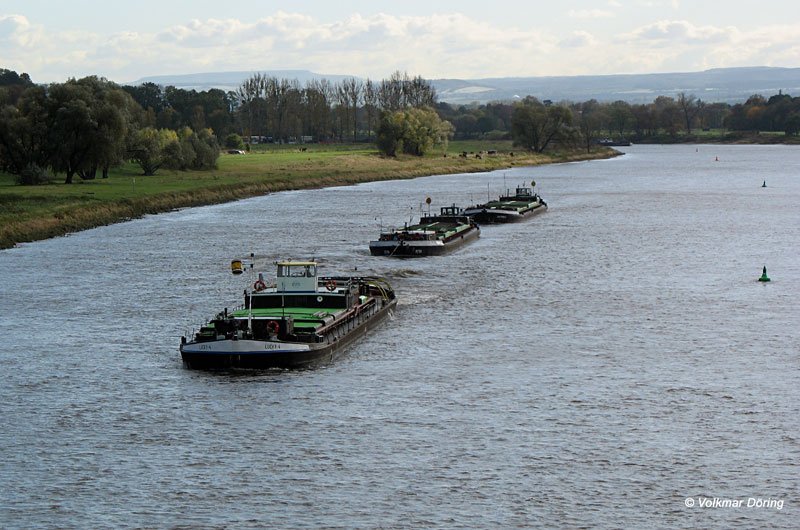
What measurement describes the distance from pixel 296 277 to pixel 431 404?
15.8 m

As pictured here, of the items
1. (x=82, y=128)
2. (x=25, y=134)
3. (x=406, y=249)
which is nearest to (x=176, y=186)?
(x=82, y=128)

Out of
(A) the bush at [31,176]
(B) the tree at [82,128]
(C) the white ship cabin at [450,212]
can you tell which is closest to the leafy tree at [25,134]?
(A) the bush at [31,176]

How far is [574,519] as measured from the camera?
2983 centimetres

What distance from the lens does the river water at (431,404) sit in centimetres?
3095

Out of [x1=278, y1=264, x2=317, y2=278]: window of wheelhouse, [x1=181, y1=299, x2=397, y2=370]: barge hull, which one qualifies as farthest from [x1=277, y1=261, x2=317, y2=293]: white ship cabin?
[x1=181, y1=299, x2=397, y2=370]: barge hull

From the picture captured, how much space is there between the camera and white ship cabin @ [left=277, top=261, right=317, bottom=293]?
53406 millimetres

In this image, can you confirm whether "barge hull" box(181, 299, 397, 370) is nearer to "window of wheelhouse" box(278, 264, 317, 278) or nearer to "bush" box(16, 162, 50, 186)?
"window of wheelhouse" box(278, 264, 317, 278)

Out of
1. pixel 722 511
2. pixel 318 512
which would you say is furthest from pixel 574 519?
pixel 318 512

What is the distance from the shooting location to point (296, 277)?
5388 cm

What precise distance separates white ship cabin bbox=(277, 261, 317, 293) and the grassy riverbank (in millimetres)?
33779

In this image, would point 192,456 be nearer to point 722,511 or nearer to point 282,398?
point 282,398

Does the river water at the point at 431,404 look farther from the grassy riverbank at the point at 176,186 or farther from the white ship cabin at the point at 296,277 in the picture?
the grassy riverbank at the point at 176,186

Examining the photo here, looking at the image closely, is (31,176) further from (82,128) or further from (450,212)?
(450,212)

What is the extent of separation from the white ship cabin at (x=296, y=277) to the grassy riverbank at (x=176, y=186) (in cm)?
3378
